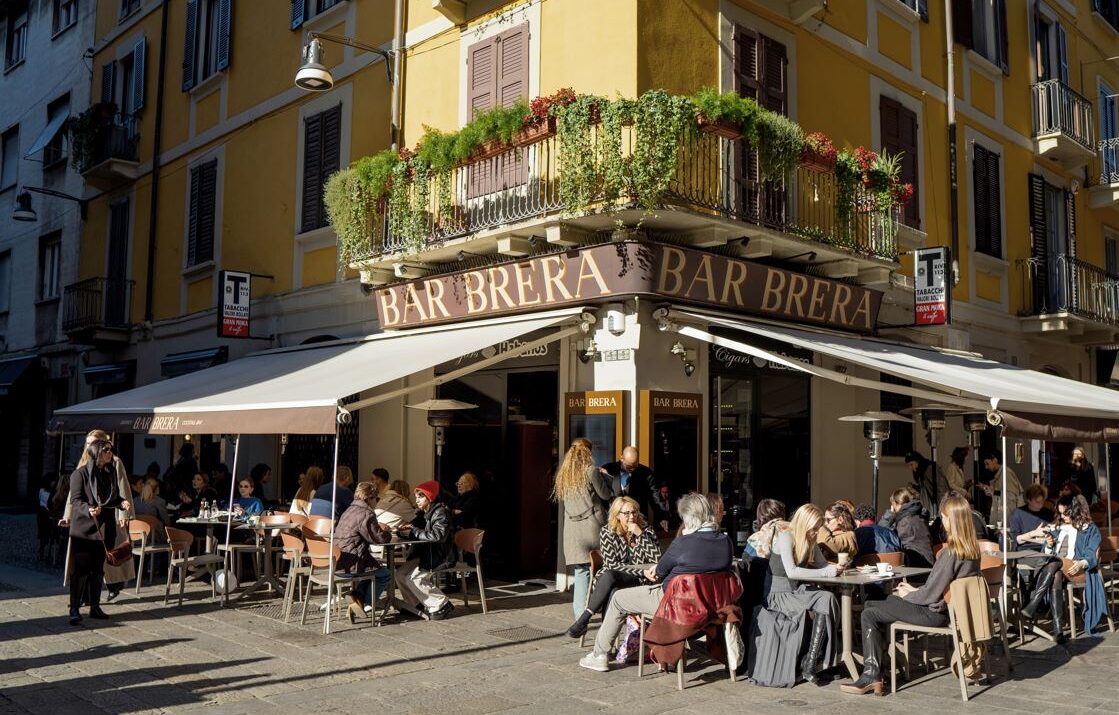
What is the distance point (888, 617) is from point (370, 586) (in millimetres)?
4571

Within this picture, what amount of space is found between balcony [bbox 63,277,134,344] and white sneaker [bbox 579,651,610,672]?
13728mm

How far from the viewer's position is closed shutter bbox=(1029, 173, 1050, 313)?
52.7ft

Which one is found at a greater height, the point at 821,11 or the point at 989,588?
the point at 821,11

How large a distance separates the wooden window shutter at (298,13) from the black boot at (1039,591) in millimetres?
11936

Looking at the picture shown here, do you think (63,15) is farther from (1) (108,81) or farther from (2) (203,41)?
(2) (203,41)

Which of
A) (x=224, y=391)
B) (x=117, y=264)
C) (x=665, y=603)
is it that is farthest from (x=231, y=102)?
(x=665, y=603)

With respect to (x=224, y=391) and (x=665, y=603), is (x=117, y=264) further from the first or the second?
(x=665, y=603)

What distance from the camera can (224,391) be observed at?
36.1 ft

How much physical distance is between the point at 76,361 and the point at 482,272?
40.8 ft

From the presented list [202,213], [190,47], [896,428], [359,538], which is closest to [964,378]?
[896,428]

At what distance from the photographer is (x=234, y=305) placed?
48.2 ft

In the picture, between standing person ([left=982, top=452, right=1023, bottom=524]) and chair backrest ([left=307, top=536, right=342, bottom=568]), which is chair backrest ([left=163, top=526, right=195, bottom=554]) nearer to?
chair backrest ([left=307, top=536, right=342, bottom=568])

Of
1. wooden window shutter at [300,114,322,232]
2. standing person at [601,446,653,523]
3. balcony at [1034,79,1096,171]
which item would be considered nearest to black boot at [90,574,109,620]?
standing person at [601,446,653,523]

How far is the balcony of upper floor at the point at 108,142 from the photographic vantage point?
18.5m
